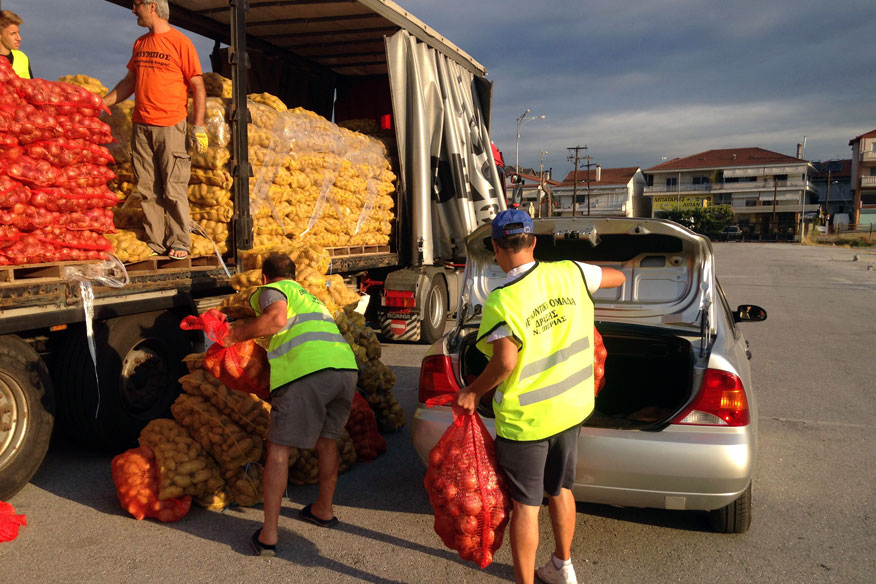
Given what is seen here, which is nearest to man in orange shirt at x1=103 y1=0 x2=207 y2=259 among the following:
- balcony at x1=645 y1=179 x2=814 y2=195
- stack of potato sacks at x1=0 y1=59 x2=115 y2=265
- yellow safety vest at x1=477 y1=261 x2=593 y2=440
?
stack of potato sacks at x1=0 y1=59 x2=115 y2=265

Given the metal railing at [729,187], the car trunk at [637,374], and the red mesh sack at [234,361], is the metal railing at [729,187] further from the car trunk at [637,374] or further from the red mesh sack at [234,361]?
the red mesh sack at [234,361]

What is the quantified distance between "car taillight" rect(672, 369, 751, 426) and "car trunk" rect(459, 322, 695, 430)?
0.08 m

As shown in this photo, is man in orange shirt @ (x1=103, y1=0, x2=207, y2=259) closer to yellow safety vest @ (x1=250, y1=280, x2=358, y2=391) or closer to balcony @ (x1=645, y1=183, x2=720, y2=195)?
yellow safety vest @ (x1=250, y1=280, x2=358, y2=391)

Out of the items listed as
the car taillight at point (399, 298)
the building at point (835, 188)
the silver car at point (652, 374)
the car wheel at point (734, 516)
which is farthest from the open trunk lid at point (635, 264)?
the building at point (835, 188)

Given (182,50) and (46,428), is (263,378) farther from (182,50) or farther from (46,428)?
(182,50)

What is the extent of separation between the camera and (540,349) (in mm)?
2814

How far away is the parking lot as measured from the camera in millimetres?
3373

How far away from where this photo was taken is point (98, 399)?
4.53 meters

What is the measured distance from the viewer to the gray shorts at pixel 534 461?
9.37ft

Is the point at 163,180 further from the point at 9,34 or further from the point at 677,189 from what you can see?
the point at 677,189

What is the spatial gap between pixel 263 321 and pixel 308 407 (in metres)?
0.52

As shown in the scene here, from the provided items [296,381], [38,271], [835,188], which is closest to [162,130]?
[38,271]

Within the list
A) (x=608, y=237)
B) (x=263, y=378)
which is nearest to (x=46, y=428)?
(x=263, y=378)

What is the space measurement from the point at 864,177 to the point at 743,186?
12682mm
